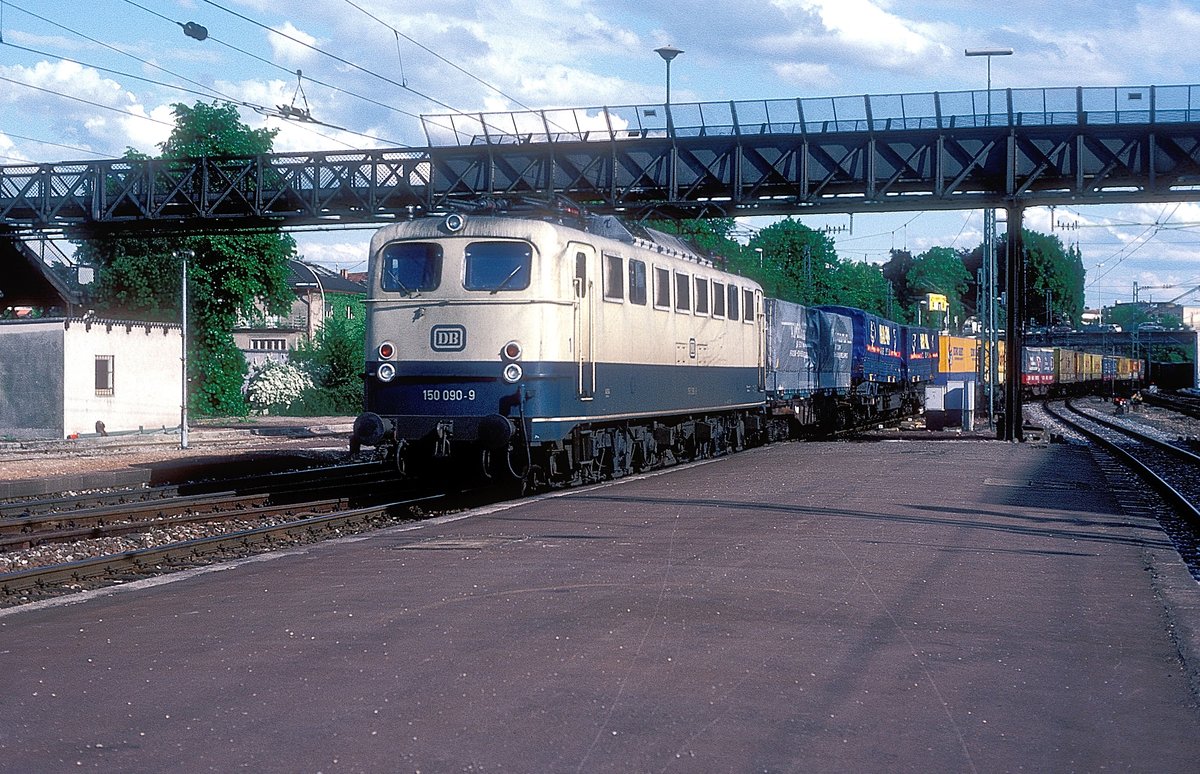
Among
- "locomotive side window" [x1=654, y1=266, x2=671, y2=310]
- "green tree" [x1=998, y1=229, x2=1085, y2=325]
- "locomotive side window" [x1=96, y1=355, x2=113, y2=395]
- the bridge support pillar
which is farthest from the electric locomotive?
"green tree" [x1=998, y1=229, x2=1085, y2=325]

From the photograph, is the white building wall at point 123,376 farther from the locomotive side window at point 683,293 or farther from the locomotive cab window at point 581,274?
the locomotive cab window at point 581,274

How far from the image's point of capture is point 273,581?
1045 cm

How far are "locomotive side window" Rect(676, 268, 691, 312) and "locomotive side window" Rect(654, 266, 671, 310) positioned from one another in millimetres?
467

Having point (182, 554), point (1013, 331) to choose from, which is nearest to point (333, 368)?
point (1013, 331)

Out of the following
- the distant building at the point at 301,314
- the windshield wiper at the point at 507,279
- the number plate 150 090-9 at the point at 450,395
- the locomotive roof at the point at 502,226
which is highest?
the distant building at the point at 301,314

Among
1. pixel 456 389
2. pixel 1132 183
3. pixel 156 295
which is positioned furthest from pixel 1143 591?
pixel 156 295

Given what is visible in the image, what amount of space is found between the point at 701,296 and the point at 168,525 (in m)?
10.3

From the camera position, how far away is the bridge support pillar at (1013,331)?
3200 cm

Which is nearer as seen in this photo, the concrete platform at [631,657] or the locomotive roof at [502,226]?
the concrete platform at [631,657]

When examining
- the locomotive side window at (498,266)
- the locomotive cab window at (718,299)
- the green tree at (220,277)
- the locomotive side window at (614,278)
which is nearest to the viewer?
the locomotive side window at (498,266)

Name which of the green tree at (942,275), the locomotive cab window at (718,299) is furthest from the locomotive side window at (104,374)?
the green tree at (942,275)

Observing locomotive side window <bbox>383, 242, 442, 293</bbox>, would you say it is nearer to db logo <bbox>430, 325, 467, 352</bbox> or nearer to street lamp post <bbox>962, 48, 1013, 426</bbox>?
db logo <bbox>430, 325, 467, 352</bbox>

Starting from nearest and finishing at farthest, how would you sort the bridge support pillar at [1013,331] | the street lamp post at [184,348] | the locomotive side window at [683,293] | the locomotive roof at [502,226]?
the locomotive roof at [502,226] < the locomotive side window at [683,293] < the street lamp post at [184,348] < the bridge support pillar at [1013,331]

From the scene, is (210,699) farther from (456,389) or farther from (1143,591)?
(456,389)
